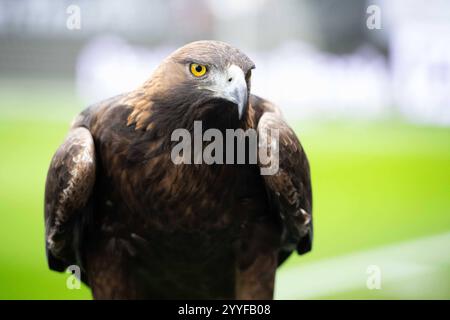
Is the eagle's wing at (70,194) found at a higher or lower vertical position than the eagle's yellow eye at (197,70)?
lower

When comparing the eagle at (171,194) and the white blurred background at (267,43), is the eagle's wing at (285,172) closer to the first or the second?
the eagle at (171,194)

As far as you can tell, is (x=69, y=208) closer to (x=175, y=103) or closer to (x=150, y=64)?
(x=175, y=103)

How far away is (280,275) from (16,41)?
1.88 meters

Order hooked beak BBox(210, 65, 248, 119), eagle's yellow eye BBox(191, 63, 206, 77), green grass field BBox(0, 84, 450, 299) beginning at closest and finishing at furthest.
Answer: hooked beak BBox(210, 65, 248, 119)
eagle's yellow eye BBox(191, 63, 206, 77)
green grass field BBox(0, 84, 450, 299)

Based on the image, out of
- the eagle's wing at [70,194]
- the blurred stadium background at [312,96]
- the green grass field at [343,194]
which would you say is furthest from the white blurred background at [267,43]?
the eagle's wing at [70,194]

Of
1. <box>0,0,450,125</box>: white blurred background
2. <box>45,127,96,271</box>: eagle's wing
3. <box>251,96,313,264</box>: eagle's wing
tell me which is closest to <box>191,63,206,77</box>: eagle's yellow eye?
<box>251,96,313,264</box>: eagle's wing

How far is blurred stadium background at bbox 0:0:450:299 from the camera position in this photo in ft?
9.87

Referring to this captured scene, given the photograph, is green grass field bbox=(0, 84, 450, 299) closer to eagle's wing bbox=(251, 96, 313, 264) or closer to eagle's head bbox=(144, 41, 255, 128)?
eagle's wing bbox=(251, 96, 313, 264)

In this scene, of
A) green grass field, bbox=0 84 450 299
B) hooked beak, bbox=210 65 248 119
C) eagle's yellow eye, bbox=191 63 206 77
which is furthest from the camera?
green grass field, bbox=0 84 450 299

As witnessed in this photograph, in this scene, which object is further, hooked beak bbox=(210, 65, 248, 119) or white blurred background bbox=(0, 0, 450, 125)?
white blurred background bbox=(0, 0, 450, 125)

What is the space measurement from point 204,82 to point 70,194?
560 millimetres

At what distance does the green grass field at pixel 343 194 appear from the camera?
2920 millimetres

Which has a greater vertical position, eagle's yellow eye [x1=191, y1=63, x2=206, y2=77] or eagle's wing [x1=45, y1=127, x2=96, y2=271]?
eagle's yellow eye [x1=191, y1=63, x2=206, y2=77]

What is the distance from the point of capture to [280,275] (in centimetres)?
351
